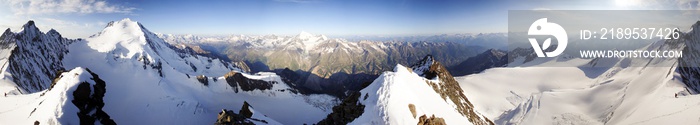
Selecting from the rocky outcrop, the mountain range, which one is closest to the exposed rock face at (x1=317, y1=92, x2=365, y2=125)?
the mountain range

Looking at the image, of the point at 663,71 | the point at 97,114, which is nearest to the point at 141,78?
the point at 97,114

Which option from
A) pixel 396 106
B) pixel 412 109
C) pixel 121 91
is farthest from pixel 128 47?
pixel 412 109

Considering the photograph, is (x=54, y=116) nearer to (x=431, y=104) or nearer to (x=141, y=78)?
(x=431, y=104)

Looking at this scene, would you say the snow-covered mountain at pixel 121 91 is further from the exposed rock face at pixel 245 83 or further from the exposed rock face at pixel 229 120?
the exposed rock face at pixel 229 120

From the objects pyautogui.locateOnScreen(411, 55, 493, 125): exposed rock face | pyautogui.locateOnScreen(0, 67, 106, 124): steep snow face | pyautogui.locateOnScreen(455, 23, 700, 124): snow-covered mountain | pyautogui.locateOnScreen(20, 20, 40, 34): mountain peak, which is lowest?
pyautogui.locateOnScreen(455, 23, 700, 124): snow-covered mountain

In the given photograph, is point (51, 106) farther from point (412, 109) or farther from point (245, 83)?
point (245, 83)

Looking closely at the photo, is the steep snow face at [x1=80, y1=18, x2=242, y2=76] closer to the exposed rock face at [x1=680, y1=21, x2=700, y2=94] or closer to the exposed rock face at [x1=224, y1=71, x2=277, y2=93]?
the exposed rock face at [x1=224, y1=71, x2=277, y2=93]
